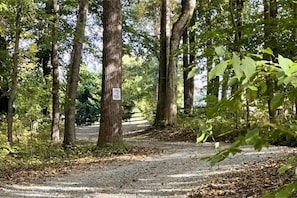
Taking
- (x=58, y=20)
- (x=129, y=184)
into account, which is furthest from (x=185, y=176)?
(x=58, y=20)

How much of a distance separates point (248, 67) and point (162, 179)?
6.67m

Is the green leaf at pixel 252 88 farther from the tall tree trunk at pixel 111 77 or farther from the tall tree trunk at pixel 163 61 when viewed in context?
the tall tree trunk at pixel 163 61

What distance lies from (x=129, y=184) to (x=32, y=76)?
29.8 feet

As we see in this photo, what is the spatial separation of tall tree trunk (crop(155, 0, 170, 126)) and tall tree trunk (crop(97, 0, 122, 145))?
6.48m

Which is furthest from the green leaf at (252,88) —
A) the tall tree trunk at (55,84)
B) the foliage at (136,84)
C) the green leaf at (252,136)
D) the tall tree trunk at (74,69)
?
the foliage at (136,84)

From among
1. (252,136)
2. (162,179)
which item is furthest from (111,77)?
(252,136)

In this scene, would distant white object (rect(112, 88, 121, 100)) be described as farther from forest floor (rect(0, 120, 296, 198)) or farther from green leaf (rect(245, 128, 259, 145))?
green leaf (rect(245, 128, 259, 145))

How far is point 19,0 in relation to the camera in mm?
11812

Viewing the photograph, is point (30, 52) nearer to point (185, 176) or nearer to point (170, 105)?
point (170, 105)

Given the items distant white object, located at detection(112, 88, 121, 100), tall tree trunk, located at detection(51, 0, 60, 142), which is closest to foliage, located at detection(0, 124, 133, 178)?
distant white object, located at detection(112, 88, 121, 100)

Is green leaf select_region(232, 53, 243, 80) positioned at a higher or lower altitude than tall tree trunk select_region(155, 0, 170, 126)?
lower

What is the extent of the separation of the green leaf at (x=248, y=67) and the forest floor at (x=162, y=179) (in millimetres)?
4551

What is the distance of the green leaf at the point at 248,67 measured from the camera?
2.83 feet

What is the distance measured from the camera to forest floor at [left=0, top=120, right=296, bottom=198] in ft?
19.8
